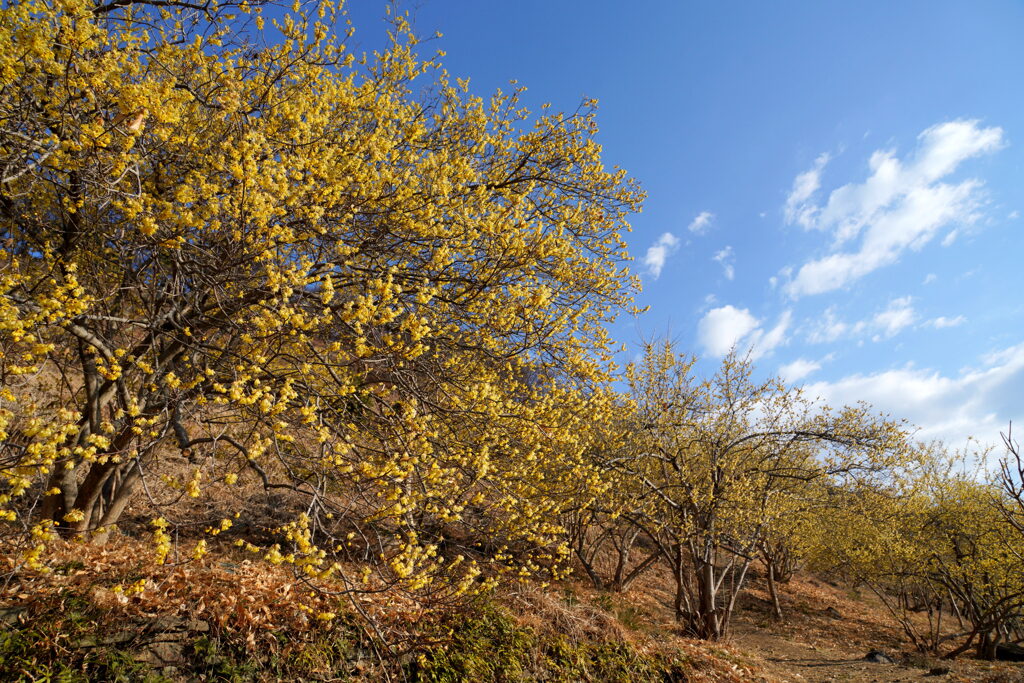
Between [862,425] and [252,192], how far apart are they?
472 inches

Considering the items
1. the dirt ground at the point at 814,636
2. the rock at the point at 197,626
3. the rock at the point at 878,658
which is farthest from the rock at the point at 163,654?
the rock at the point at 878,658

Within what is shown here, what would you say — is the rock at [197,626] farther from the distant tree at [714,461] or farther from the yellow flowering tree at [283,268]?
the distant tree at [714,461]

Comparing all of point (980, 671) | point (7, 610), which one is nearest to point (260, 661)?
point (7, 610)

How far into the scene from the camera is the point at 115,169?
11.5 ft

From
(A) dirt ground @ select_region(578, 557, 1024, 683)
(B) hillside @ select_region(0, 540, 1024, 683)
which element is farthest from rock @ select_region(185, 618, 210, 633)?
(A) dirt ground @ select_region(578, 557, 1024, 683)

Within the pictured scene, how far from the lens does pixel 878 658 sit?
11.0 metres

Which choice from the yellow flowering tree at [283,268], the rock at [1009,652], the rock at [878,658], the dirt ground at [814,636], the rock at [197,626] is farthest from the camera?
the rock at [1009,652]

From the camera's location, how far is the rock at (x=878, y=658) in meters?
10.8

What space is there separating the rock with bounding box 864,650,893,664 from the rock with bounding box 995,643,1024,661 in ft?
9.62

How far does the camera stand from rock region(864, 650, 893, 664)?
10847mm

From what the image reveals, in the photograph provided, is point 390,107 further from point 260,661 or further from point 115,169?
point 260,661

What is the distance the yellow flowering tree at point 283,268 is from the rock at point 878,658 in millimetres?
10023

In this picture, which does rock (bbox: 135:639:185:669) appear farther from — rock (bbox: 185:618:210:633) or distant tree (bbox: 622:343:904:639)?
distant tree (bbox: 622:343:904:639)

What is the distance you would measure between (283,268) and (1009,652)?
59.5ft
